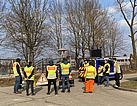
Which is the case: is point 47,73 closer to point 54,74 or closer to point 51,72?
point 51,72

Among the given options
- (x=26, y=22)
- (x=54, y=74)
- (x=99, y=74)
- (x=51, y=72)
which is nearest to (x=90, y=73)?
(x=54, y=74)

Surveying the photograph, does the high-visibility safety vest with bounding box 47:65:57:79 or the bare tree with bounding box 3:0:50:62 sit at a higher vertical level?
the bare tree with bounding box 3:0:50:62

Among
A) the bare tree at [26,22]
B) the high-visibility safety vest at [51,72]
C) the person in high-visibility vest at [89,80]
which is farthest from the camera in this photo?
the bare tree at [26,22]

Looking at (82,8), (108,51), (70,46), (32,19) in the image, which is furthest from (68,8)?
(108,51)

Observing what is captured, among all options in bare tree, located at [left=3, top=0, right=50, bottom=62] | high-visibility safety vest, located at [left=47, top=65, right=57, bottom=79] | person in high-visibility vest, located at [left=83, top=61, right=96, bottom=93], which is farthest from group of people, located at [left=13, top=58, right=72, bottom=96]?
bare tree, located at [left=3, top=0, right=50, bottom=62]

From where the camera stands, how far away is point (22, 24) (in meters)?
25.1

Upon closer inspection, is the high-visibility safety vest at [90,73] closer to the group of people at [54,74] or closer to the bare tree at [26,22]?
the group of people at [54,74]

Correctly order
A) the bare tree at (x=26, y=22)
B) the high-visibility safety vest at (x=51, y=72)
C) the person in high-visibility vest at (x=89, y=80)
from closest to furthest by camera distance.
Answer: the high-visibility safety vest at (x=51, y=72)
the person in high-visibility vest at (x=89, y=80)
the bare tree at (x=26, y=22)

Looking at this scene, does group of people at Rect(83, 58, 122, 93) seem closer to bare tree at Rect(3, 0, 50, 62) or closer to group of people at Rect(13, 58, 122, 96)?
group of people at Rect(13, 58, 122, 96)

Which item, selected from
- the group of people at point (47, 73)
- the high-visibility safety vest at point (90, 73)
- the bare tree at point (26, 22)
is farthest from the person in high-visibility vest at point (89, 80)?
the bare tree at point (26, 22)

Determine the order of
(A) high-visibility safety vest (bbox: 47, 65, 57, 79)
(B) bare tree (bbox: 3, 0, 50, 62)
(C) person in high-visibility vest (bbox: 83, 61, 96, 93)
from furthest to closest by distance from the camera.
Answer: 1. (B) bare tree (bbox: 3, 0, 50, 62)
2. (C) person in high-visibility vest (bbox: 83, 61, 96, 93)
3. (A) high-visibility safety vest (bbox: 47, 65, 57, 79)

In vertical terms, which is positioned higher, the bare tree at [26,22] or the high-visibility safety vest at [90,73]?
the bare tree at [26,22]

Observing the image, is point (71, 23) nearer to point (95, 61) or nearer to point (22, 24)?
point (22, 24)

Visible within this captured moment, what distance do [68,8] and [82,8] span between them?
2772mm
